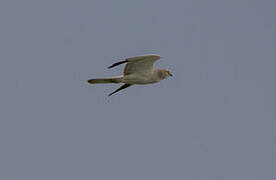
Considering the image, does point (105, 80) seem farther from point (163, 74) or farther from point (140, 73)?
point (163, 74)

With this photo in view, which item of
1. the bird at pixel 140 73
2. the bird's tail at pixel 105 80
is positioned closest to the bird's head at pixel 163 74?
the bird at pixel 140 73

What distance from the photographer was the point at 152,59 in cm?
3428

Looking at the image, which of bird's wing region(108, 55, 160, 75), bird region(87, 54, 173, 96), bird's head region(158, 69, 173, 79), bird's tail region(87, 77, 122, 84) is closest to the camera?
bird's wing region(108, 55, 160, 75)

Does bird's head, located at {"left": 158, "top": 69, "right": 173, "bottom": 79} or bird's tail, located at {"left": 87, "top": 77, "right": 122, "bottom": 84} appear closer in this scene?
bird's tail, located at {"left": 87, "top": 77, "right": 122, "bottom": 84}

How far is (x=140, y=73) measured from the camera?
34719 mm

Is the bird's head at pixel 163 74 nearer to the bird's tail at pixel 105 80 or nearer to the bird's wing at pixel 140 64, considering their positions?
the bird's wing at pixel 140 64

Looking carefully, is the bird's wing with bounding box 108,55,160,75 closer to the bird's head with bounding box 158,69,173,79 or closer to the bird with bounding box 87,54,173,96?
the bird with bounding box 87,54,173,96

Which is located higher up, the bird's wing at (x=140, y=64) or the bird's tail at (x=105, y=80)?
the bird's wing at (x=140, y=64)

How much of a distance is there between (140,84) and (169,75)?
116cm

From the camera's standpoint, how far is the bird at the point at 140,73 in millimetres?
34188

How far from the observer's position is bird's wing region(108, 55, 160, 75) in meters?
34.0

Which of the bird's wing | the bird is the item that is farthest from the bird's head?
the bird's wing

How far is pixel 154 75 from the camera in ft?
115

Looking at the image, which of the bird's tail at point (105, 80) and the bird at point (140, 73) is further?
the bird's tail at point (105, 80)
